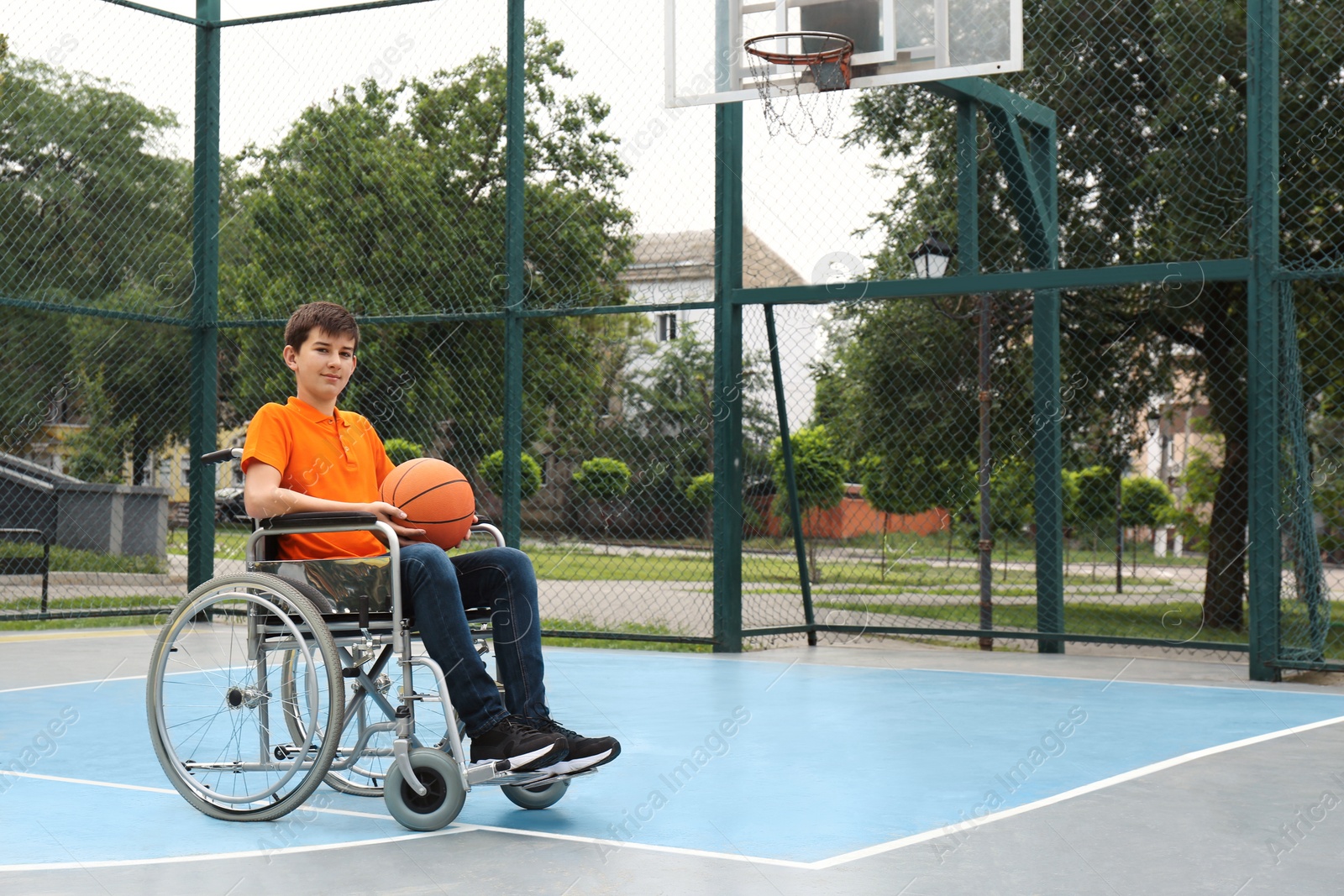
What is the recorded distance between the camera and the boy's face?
3.72 m

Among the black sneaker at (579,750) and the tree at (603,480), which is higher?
the tree at (603,480)

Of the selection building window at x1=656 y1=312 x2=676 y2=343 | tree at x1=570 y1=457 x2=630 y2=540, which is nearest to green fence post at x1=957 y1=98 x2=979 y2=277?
tree at x1=570 y1=457 x2=630 y2=540

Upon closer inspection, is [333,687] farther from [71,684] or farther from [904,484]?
[904,484]

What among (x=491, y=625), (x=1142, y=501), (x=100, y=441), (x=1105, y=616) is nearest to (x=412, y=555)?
(x=491, y=625)

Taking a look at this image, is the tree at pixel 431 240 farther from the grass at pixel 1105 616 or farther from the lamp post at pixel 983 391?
the grass at pixel 1105 616

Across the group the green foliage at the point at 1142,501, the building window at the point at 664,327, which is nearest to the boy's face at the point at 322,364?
the green foliage at the point at 1142,501

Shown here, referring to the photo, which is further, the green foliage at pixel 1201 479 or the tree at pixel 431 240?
the green foliage at pixel 1201 479

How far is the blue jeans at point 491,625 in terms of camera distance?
3.37 m

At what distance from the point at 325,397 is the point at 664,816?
4.89 feet

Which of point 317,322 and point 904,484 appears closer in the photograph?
point 317,322

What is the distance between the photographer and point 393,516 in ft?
11.6

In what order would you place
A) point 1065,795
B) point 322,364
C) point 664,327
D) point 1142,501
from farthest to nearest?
point 664,327, point 1142,501, point 1065,795, point 322,364

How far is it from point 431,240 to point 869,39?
7.70 m

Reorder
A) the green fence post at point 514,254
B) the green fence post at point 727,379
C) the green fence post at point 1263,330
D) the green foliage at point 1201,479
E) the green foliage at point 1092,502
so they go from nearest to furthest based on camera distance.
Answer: the green fence post at point 1263,330
the green fence post at point 727,379
the green fence post at point 514,254
the green foliage at point 1201,479
the green foliage at point 1092,502
